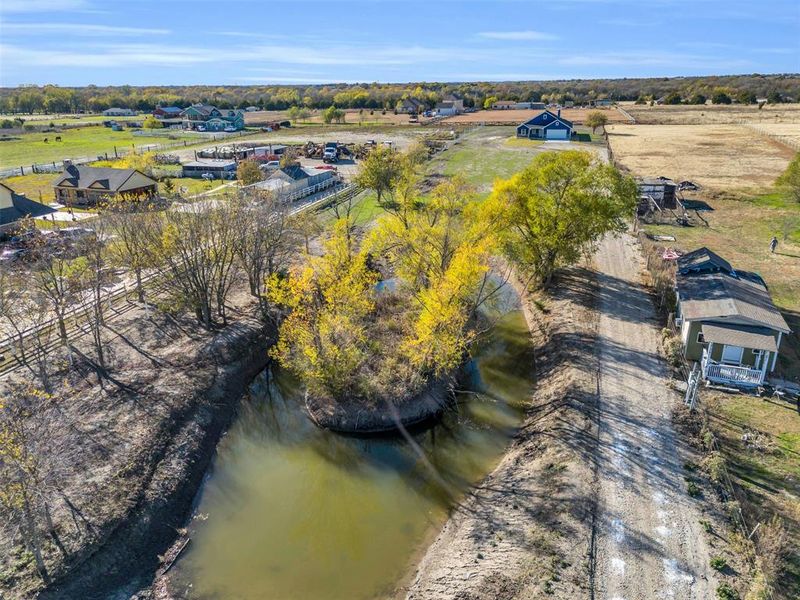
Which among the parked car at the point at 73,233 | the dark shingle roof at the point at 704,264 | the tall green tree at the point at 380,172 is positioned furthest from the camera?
the tall green tree at the point at 380,172

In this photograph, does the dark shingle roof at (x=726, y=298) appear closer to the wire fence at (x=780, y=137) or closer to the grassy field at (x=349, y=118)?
the wire fence at (x=780, y=137)

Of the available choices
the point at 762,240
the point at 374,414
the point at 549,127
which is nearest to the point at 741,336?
the point at 374,414

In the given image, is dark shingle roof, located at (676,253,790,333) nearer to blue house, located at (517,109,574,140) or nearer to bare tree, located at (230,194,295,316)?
bare tree, located at (230,194,295,316)

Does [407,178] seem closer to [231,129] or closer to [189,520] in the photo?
[189,520]

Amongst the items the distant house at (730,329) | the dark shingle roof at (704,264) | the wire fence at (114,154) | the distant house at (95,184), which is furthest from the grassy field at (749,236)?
the wire fence at (114,154)

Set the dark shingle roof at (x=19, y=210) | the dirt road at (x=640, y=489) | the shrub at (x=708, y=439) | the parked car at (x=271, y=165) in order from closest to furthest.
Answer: the dirt road at (x=640, y=489) → the shrub at (x=708, y=439) → the dark shingle roof at (x=19, y=210) → the parked car at (x=271, y=165)

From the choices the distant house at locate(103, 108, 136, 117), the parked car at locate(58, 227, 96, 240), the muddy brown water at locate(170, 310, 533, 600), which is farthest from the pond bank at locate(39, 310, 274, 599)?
the distant house at locate(103, 108, 136, 117)

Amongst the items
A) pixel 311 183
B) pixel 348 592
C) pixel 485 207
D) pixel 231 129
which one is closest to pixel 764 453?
pixel 348 592
